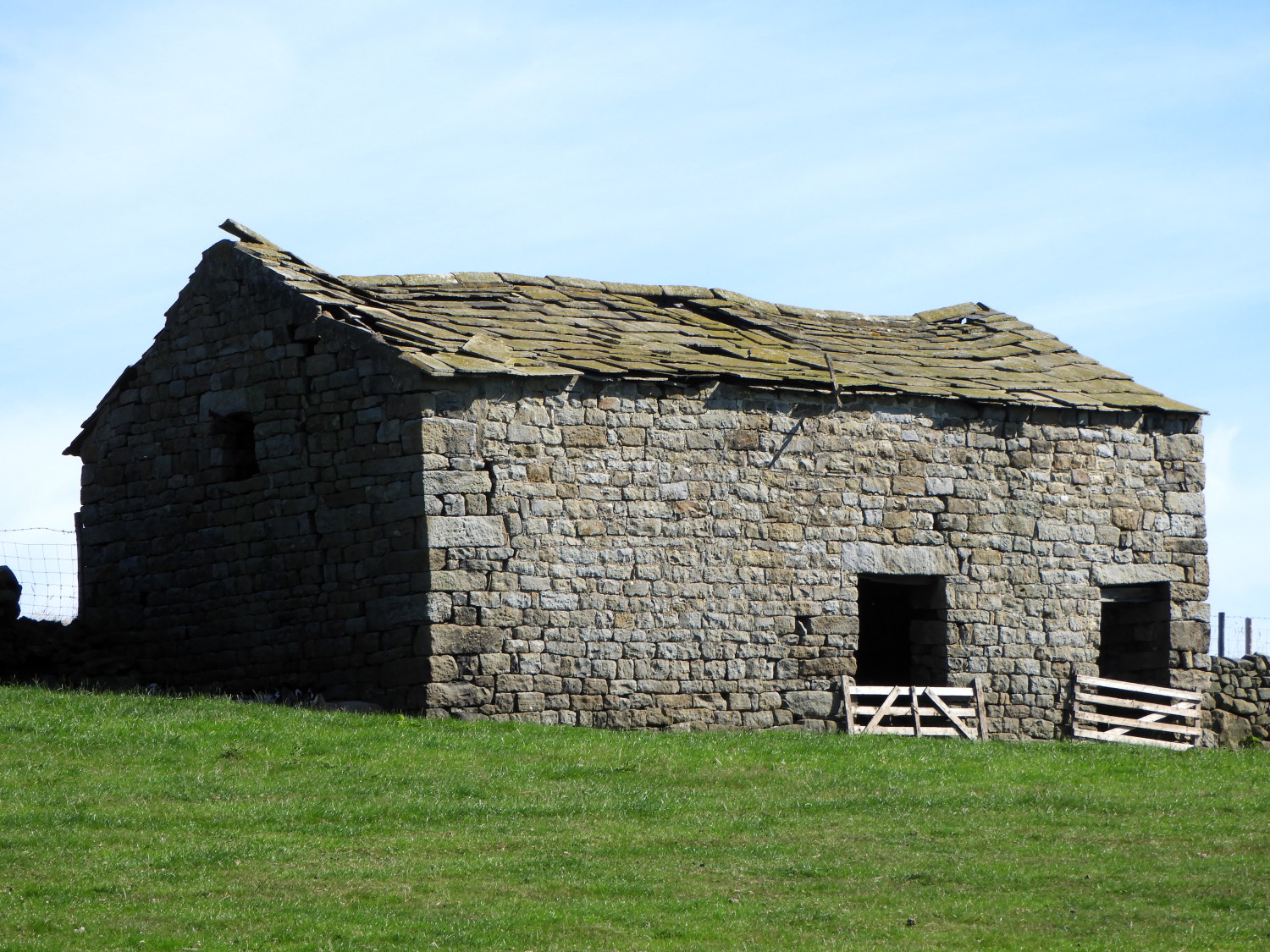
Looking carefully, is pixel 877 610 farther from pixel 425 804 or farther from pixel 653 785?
pixel 425 804

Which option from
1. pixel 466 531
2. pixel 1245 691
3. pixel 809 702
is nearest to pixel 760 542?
pixel 809 702

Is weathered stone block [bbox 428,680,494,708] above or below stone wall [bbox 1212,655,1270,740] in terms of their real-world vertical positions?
above

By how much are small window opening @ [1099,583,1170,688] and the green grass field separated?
4.00 meters

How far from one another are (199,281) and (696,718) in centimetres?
773

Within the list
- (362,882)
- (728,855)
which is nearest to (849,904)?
(728,855)

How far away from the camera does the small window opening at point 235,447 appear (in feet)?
65.9

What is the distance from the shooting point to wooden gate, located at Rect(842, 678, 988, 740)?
19516mm

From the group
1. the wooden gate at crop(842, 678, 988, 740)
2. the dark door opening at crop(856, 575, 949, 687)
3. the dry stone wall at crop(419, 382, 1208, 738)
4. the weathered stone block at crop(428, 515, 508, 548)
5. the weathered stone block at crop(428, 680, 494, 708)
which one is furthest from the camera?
the dark door opening at crop(856, 575, 949, 687)

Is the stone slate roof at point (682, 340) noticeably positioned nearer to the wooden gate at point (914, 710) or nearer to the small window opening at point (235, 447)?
the small window opening at point (235, 447)

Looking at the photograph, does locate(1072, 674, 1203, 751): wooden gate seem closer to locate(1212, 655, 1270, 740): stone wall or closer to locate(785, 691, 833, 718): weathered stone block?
locate(1212, 655, 1270, 740): stone wall

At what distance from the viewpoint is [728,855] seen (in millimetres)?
12586

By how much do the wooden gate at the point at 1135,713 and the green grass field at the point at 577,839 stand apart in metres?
3.02

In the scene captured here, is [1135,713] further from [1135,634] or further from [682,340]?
[682,340]

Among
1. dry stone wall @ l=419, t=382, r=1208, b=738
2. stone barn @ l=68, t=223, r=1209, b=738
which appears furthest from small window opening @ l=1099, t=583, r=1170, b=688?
dry stone wall @ l=419, t=382, r=1208, b=738
